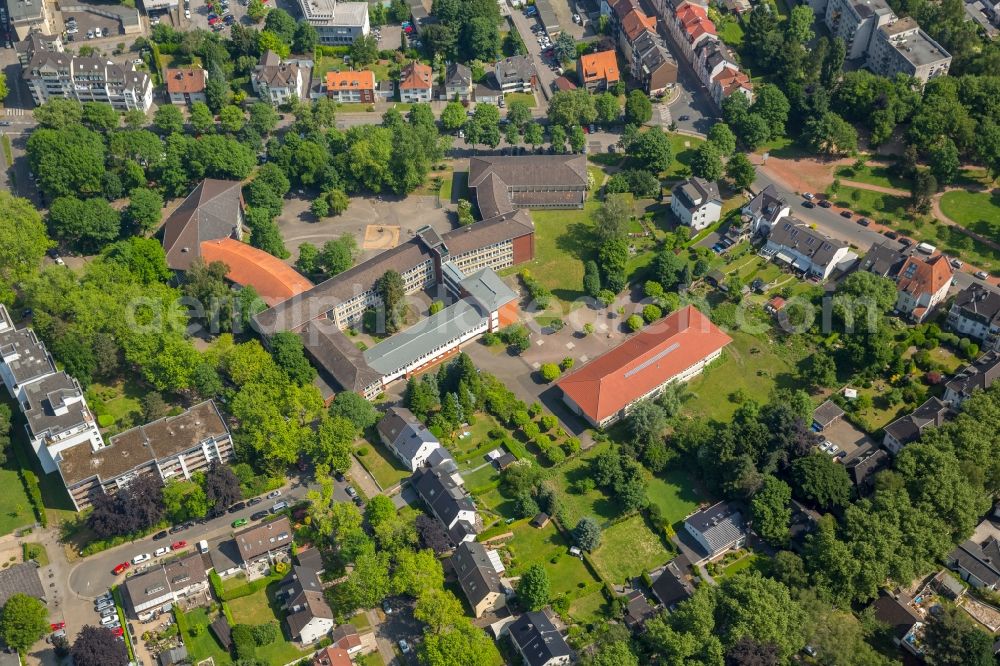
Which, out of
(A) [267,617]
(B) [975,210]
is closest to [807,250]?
(B) [975,210]

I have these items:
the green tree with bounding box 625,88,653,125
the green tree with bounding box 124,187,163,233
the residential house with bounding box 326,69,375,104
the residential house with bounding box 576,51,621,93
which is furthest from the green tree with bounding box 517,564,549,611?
the residential house with bounding box 326,69,375,104

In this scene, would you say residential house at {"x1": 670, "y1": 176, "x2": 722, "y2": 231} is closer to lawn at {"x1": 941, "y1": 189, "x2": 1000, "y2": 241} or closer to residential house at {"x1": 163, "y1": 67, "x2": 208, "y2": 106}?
lawn at {"x1": 941, "y1": 189, "x2": 1000, "y2": 241}

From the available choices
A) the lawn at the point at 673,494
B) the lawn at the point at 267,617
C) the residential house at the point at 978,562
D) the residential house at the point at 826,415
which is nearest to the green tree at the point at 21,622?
the lawn at the point at 267,617

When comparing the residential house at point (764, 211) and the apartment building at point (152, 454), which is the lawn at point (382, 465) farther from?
the residential house at point (764, 211)

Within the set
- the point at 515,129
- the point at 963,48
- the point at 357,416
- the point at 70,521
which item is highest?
the point at 963,48

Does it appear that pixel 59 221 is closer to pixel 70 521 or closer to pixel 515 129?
pixel 70 521

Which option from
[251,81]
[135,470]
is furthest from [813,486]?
[251,81]
